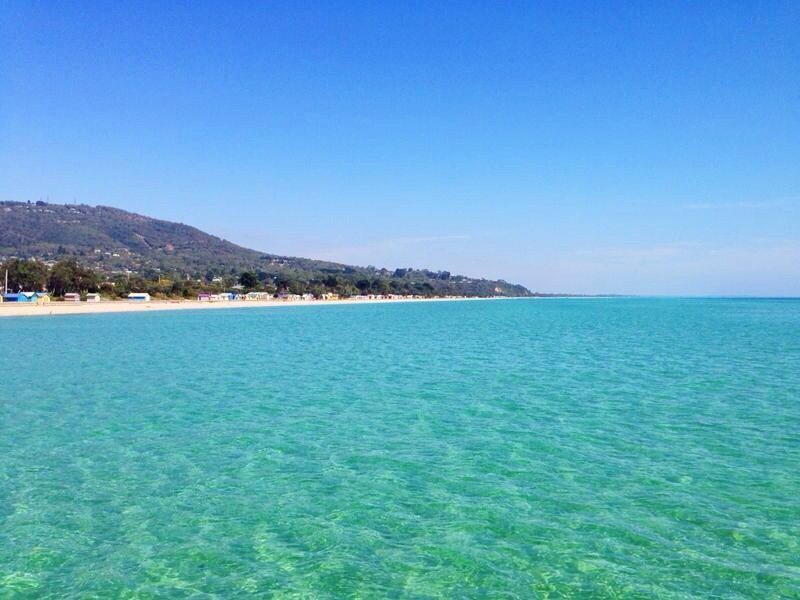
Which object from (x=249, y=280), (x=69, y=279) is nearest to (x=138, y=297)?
(x=69, y=279)

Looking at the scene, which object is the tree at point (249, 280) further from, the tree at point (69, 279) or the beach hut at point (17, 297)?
the beach hut at point (17, 297)

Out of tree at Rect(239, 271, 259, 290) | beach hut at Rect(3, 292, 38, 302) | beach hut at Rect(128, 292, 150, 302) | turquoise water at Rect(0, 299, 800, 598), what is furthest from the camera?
tree at Rect(239, 271, 259, 290)

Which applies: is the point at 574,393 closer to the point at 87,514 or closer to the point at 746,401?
the point at 746,401

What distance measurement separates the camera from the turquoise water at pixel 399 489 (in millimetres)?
6914

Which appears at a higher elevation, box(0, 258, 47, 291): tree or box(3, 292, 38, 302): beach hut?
box(0, 258, 47, 291): tree

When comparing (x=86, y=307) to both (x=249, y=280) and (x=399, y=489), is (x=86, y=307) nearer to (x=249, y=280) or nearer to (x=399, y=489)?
(x=249, y=280)

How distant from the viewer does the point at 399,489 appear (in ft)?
32.1

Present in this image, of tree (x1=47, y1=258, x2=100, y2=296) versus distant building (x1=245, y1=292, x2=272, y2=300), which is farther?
distant building (x1=245, y1=292, x2=272, y2=300)

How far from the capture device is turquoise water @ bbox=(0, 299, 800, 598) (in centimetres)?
691

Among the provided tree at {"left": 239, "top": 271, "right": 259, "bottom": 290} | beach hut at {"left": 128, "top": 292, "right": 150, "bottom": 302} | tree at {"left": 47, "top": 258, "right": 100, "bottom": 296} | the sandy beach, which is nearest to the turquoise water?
the sandy beach

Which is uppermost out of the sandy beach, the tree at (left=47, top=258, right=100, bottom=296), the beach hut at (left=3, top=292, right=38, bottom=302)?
the tree at (left=47, top=258, right=100, bottom=296)

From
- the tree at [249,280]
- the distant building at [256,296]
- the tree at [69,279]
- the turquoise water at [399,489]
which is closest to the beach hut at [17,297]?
the tree at [69,279]

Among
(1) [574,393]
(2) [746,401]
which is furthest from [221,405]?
(2) [746,401]

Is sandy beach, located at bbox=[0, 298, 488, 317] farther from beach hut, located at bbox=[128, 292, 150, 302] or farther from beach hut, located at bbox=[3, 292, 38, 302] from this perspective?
beach hut, located at bbox=[3, 292, 38, 302]
